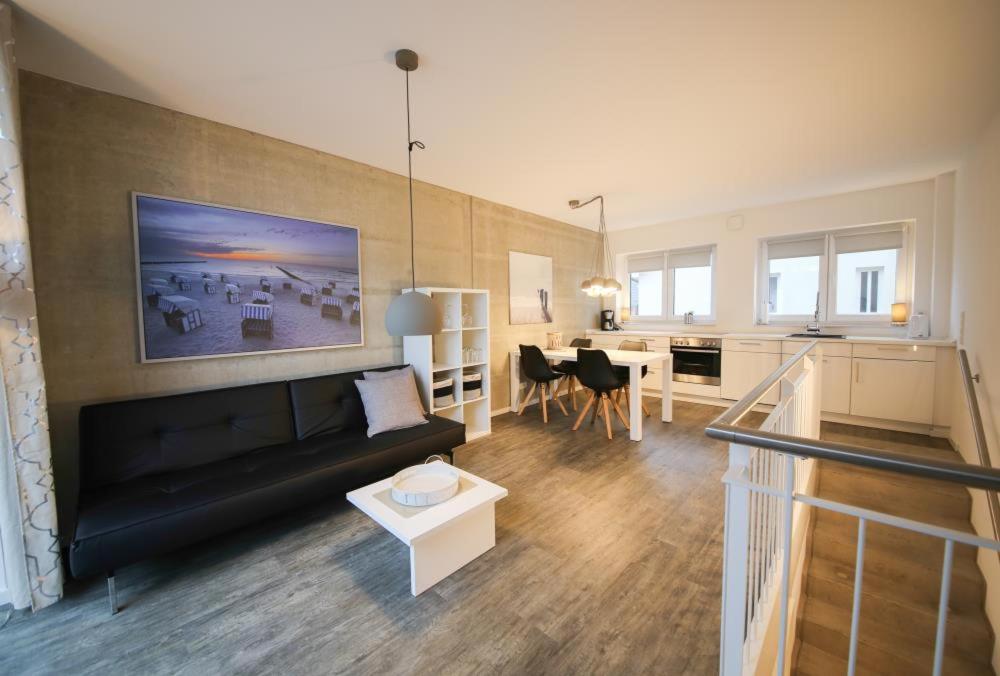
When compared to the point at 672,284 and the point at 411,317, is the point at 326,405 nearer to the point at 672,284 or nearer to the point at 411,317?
the point at 411,317

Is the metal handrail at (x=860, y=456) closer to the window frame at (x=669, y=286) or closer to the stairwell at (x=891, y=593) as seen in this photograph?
the stairwell at (x=891, y=593)

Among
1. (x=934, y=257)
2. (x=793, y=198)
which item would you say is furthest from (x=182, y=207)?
(x=934, y=257)

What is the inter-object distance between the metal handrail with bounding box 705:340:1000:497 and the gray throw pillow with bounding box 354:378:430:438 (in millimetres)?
2318

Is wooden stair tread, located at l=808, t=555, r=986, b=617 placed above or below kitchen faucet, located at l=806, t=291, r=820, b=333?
below

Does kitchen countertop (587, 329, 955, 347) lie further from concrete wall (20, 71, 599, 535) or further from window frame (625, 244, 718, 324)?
concrete wall (20, 71, 599, 535)

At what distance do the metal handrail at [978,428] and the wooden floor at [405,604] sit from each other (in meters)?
1.20

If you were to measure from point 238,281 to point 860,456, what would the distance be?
326cm

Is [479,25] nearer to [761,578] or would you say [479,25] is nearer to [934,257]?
[761,578]

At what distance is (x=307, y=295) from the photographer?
3.05m

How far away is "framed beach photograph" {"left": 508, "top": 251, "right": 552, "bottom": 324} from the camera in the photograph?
16.1ft

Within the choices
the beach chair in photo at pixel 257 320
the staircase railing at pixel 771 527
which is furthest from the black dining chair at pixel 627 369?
the beach chair in photo at pixel 257 320

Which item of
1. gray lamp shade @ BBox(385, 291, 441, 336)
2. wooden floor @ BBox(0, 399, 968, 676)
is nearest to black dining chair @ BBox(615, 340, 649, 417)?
wooden floor @ BBox(0, 399, 968, 676)

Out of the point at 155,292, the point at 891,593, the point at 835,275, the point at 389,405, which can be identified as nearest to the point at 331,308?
the point at 389,405

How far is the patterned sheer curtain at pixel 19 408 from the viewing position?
1.71 m
